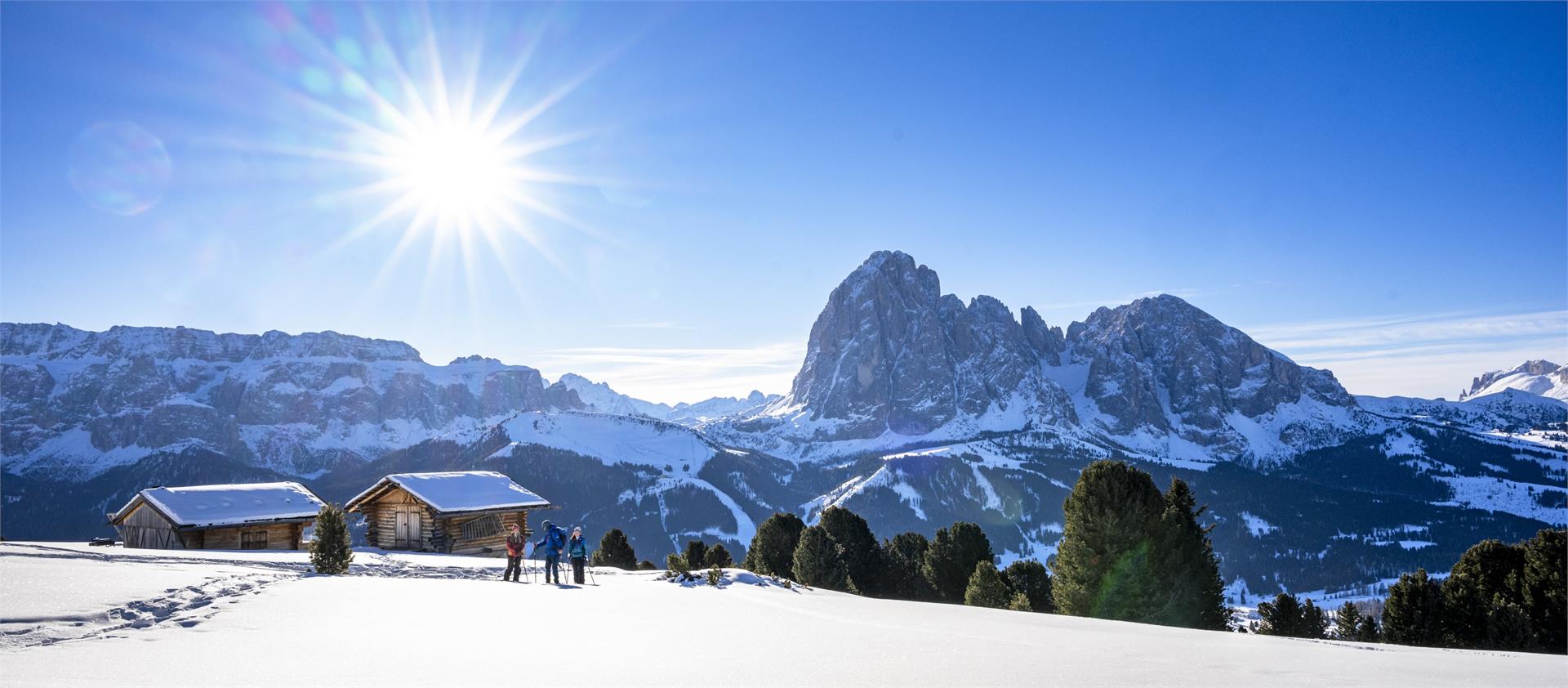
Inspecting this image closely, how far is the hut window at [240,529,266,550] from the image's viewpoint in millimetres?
44688

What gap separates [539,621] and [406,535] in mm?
40065

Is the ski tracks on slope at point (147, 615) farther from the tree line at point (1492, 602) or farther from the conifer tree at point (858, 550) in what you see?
the conifer tree at point (858, 550)

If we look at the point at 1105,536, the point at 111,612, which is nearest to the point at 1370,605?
the point at 1105,536

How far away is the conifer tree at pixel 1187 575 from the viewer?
2717cm

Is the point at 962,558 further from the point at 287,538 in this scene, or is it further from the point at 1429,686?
the point at 1429,686

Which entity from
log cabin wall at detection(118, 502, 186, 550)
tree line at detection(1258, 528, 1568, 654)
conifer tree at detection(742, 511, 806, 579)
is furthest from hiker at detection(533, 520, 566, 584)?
conifer tree at detection(742, 511, 806, 579)

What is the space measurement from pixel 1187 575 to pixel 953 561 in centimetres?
3067

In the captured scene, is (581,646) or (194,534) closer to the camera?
(581,646)

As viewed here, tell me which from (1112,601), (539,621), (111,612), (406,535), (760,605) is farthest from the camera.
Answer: (406,535)

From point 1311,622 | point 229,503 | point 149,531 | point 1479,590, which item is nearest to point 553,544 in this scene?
point 229,503

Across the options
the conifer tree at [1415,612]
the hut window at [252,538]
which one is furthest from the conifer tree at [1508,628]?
the hut window at [252,538]

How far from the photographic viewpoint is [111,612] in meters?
10.1

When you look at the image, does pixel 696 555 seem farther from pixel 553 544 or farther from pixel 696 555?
pixel 553 544

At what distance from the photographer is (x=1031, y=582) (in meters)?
53.2
